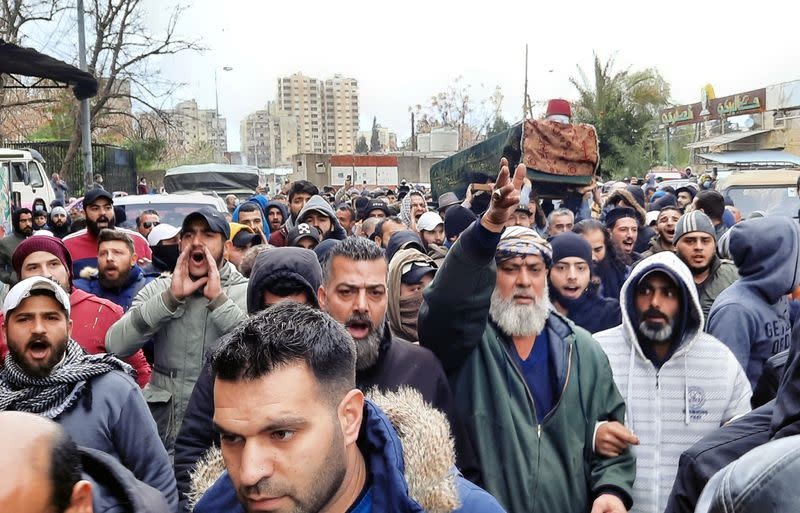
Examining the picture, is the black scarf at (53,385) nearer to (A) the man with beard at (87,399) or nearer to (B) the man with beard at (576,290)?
(A) the man with beard at (87,399)

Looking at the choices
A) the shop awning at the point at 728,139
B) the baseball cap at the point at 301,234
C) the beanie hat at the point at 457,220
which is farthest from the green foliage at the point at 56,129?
the shop awning at the point at 728,139

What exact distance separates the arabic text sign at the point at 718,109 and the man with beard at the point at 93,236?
41931 millimetres

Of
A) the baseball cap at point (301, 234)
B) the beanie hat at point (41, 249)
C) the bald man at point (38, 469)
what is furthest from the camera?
the baseball cap at point (301, 234)

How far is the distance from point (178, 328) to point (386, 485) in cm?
260

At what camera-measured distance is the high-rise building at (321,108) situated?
143 meters

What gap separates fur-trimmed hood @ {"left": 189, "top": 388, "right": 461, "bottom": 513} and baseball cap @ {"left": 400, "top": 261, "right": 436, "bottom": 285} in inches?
87.5

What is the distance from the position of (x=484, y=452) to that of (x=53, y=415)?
1.66 meters

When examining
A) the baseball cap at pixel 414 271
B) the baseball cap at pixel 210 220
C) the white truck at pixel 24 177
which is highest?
the white truck at pixel 24 177

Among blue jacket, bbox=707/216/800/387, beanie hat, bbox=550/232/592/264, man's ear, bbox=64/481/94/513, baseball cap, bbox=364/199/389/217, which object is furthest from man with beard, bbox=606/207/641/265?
man's ear, bbox=64/481/94/513

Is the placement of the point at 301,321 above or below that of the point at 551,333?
above

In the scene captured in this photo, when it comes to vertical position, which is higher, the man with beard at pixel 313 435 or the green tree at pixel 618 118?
the green tree at pixel 618 118

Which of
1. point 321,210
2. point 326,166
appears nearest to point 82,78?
point 321,210

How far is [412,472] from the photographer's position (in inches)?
78.7

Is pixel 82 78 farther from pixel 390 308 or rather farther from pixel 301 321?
pixel 301 321
